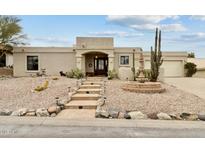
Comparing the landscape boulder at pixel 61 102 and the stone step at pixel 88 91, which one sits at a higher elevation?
the stone step at pixel 88 91

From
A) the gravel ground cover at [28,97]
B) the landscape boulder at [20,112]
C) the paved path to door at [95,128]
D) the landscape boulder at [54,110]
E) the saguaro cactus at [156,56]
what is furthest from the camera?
the saguaro cactus at [156,56]

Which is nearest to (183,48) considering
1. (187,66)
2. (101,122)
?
(187,66)

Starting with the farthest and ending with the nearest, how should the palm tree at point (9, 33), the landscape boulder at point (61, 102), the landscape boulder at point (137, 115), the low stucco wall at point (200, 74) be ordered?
the low stucco wall at point (200, 74) → the palm tree at point (9, 33) → the landscape boulder at point (61, 102) → the landscape boulder at point (137, 115)

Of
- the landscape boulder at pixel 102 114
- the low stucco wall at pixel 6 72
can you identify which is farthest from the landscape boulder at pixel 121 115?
the low stucco wall at pixel 6 72

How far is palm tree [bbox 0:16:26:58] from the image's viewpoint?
93.9 feet

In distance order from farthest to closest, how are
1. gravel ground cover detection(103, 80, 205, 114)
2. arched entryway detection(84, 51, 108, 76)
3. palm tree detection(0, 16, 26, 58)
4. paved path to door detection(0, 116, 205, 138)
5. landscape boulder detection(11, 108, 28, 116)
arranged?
palm tree detection(0, 16, 26, 58), arched entryway detection(84, 51, 108, 76), gravel ground cover detection(103, 80, 205, 114), landscape boulder detection(11, 108, 28, 116), paved path to door detection(0, 116, 205, 138)

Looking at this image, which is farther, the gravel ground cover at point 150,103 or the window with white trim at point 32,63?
the window with white trim at point 32,63

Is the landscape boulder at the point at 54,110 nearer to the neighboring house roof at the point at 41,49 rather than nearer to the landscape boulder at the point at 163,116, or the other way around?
the landscape boulder at the point at 163,116

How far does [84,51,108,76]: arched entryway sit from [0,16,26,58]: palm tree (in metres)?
8.40

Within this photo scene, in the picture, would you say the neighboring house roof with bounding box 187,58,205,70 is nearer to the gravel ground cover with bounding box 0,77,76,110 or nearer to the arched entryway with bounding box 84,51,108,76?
the arched entryway with bounding box 84,51,108,76

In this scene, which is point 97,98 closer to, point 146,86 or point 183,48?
point 146,86

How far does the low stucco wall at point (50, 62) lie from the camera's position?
26.0 metres

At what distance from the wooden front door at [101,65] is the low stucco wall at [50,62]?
2663 mm

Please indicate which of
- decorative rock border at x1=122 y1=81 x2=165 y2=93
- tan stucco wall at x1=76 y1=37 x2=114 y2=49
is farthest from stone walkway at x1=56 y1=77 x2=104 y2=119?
tan stucco wall at x1=76 y1=37 x2=114 y2=49
